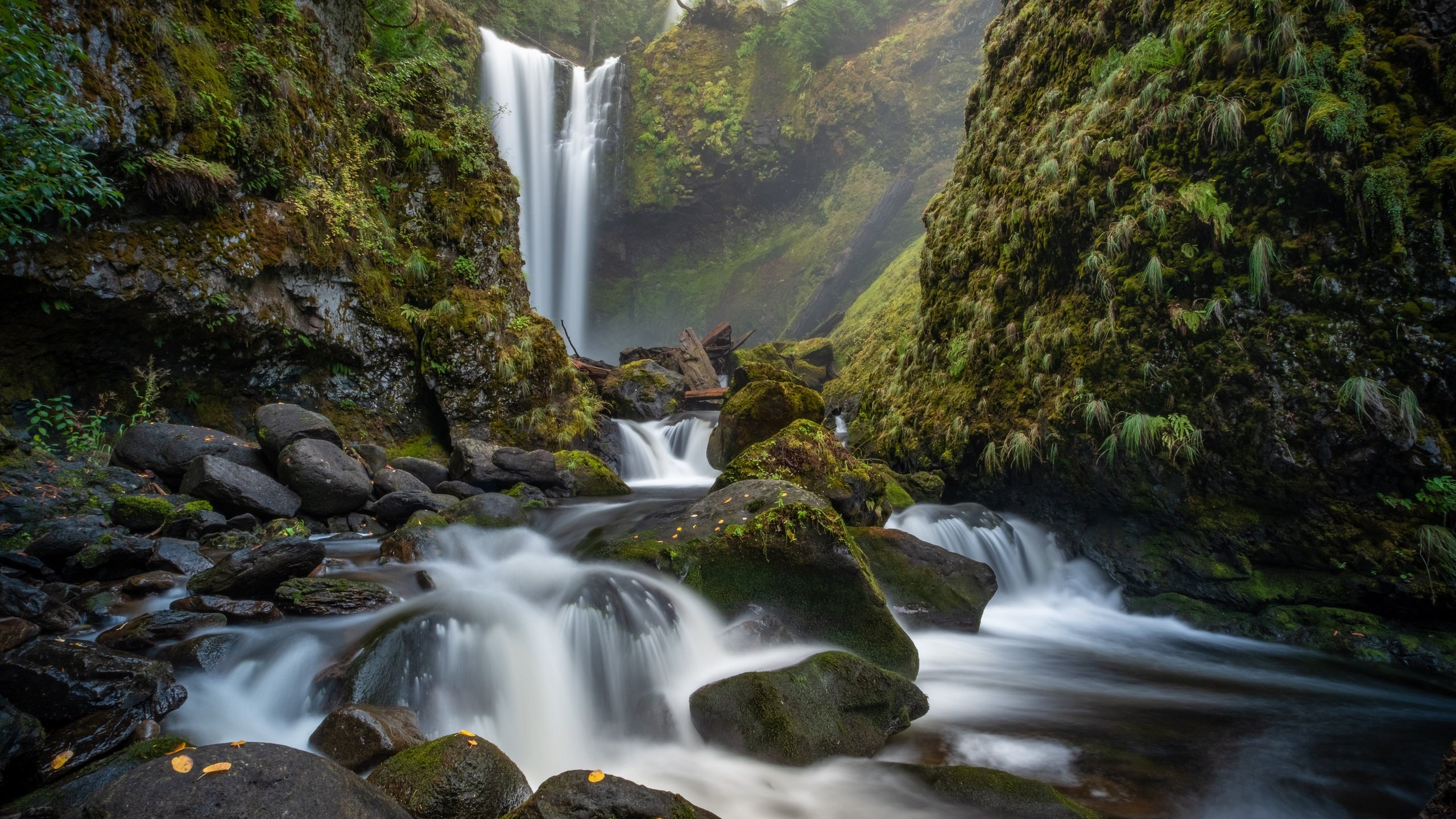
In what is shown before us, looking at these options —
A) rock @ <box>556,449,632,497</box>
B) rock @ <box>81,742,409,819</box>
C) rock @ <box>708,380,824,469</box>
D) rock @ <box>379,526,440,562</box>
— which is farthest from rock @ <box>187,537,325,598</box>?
rock @ <box>708,380,824,469</box>

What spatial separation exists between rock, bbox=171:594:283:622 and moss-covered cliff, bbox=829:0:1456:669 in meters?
7.57

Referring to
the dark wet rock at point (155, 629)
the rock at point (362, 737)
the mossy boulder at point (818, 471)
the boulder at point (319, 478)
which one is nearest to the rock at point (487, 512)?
the boulder at point (319, 478)

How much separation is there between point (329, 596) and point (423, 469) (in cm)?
429

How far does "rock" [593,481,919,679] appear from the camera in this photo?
5.05m

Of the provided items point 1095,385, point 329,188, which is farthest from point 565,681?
point 329,188

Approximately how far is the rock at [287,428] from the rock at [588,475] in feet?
10.5

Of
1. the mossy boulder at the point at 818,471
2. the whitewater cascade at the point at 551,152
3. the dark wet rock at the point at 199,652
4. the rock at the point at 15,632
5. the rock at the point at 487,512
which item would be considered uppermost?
the whitewater cascade at the point at 551,152

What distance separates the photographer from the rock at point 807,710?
3.79 m

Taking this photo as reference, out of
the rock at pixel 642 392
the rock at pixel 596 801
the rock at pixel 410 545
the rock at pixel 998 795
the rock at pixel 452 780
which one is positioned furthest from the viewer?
the rock at pixel 642 392

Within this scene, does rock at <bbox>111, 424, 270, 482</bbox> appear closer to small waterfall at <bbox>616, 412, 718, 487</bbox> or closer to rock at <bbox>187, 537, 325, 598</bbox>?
rock at <bbox>187, 537, 325, 598</bbox>

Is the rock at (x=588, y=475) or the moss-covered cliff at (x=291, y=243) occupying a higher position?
the moss-covered cliff at (x=291, y=243)

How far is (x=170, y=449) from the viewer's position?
20.6 feet

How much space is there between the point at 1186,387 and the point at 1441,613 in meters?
2.57

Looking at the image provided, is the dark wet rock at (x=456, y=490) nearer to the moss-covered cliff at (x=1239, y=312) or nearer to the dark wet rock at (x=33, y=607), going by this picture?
the dark wet rock at (x=33, y=607)
